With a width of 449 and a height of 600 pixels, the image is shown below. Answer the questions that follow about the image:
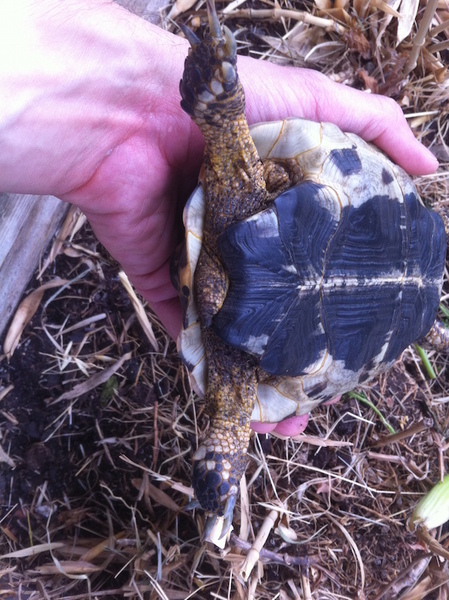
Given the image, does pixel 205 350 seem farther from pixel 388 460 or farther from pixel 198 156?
pixel 388 460

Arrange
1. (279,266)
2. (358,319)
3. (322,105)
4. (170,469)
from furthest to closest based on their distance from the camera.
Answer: (170,469) → (322,105) → (358,319) → (279,266)

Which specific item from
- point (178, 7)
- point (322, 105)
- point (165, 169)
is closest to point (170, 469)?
point (165, 169)

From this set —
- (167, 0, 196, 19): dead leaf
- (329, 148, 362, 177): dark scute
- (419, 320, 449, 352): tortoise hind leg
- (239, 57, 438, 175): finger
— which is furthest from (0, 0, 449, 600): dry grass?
(329, 148, 362, 177): dark scute

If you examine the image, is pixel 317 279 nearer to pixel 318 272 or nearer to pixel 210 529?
pixel 318 272

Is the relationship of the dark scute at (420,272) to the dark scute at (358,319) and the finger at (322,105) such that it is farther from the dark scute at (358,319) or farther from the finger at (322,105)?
the finger at (322,105)

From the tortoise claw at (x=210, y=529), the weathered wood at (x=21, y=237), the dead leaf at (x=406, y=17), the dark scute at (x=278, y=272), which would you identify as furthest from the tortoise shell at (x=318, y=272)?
the dead leaf at (x=406, y=17)

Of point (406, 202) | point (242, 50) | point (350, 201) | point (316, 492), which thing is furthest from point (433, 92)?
point (316, 492)

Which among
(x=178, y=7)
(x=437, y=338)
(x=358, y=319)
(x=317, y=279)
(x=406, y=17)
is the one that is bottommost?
(x=437, y=338)
